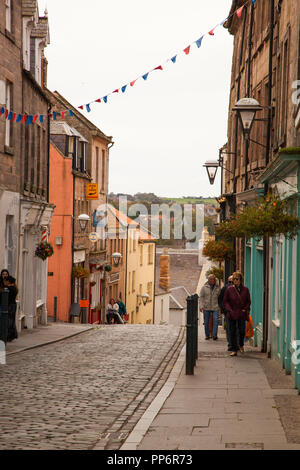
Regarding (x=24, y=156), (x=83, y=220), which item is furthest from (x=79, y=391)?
(x=83, y=220)

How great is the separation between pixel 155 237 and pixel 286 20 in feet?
183

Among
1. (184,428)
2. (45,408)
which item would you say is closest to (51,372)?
(45,408)

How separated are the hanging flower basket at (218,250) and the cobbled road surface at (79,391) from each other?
14.5 ft

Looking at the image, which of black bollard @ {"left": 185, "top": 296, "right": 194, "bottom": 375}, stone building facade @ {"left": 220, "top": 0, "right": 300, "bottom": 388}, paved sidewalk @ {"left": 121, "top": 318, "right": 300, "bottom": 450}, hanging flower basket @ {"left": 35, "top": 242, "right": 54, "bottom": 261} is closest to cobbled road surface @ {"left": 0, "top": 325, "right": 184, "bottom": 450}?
paved sidewalk @ {"left": 121, "top": 318, "right": 300, "bottom": 450}

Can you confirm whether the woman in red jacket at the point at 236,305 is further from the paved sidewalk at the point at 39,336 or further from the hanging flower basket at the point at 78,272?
the hanging flower basket at the point at 78,272

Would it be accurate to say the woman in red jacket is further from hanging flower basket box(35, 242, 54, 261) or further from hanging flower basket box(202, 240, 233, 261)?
hanging flower basket box(35, 242, 54, 261)

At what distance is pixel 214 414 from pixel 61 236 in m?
31.7

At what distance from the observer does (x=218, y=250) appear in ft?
83.8

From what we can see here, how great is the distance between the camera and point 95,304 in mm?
48844

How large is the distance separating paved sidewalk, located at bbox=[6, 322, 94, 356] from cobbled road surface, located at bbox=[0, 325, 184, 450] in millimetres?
329

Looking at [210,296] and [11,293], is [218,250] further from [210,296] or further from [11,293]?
[11,293]

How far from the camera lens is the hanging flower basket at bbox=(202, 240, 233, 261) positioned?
25484 mm
